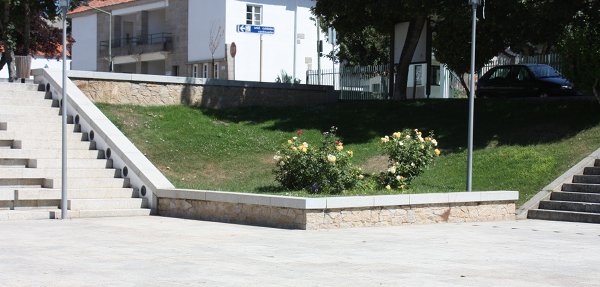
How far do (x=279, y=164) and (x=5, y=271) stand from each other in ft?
28.3

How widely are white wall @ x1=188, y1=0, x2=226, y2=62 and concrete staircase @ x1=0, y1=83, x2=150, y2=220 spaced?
1282 inches

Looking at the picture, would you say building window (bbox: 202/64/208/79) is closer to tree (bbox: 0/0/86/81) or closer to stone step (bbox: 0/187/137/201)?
tree (bbox: 0/0/86/81)

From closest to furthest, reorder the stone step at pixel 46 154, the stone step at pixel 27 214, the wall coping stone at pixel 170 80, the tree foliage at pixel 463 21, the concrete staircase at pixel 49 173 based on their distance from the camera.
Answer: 1. the stone step at pixel 27 214
2. the concrete staircase at pixel 49 173
3. the stone step at pixel 46 154
4. the wall coping stone at pixel 170 80
5. the tree foliage at pixel 463 21

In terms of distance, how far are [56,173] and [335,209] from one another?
21.6 feet

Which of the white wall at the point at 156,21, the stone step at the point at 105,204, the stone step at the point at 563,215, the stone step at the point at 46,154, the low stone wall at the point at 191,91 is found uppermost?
the white wall at the point at 156,21

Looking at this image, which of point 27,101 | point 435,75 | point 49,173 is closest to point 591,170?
point 49,173

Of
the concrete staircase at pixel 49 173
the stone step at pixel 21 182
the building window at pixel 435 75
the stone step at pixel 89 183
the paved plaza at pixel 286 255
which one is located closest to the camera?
the paved plaza at pixel 286 255

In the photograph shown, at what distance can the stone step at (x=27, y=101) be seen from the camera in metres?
23.0

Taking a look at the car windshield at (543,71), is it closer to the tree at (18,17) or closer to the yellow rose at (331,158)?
the yellow rose at (331,158)

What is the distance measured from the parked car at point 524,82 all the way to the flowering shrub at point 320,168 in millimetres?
14917

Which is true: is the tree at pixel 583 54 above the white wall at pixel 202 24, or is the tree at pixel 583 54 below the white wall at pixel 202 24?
below

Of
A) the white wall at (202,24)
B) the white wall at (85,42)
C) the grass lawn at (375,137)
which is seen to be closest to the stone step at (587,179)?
the grass lawn at (375,137)

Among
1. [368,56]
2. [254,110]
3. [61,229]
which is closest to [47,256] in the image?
[61,229]

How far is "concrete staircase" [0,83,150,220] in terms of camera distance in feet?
58.0
